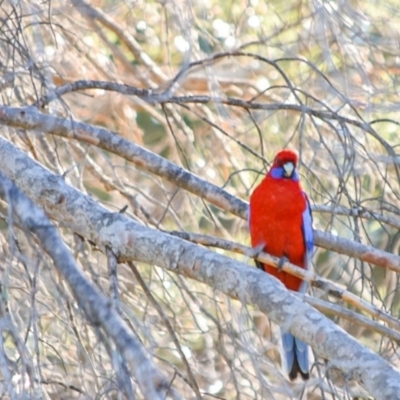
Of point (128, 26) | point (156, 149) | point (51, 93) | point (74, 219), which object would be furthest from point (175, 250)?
point (156, 149)

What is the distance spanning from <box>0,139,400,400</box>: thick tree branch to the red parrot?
4.45 ft

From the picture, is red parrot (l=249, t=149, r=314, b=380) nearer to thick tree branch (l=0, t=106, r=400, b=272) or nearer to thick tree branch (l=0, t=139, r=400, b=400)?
thick tree branch (l=0, t=106, r=400, b=272)

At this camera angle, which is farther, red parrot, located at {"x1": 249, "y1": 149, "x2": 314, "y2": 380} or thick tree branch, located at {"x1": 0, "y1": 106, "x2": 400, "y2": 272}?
red parrot, located at {"x1": 249, "y1": 149, "x2": 314, "y2": 380}

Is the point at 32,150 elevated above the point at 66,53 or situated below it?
below

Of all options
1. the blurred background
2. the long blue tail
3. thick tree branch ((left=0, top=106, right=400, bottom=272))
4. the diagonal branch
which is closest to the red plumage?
the blurred background

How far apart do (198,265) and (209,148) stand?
7.94 ft

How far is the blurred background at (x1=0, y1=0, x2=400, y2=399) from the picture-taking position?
310 centimetres

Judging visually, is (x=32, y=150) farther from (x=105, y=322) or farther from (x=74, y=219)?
(x=105, y=322)

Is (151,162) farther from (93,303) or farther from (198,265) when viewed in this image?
(93,303)

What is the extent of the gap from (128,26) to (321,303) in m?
3.54

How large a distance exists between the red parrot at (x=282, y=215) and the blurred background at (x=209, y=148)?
0.09 m

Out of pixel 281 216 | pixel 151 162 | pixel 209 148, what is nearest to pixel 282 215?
pixel 281 216

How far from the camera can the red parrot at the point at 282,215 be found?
4324 millimetres

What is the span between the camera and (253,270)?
272cm
